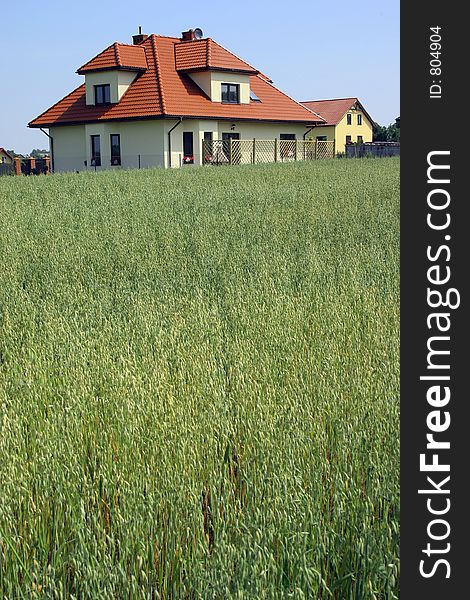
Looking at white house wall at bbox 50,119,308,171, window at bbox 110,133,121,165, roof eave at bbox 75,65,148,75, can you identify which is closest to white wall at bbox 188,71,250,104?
white house wall at bbox 50,119,308,171

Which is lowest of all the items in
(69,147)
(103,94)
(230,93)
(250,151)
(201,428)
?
(201,428)

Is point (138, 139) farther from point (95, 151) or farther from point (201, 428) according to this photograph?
point (201, 428)

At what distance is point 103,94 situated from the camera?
3594 centimetres

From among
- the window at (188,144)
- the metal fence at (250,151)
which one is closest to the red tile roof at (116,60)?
→ the window at (188,144)

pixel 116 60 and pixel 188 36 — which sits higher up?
pixel 188 36

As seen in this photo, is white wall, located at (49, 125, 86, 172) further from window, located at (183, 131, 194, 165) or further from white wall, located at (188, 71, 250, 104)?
white wall, located at (188, 71, 250, 104)

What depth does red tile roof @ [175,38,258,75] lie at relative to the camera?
35.8 metres

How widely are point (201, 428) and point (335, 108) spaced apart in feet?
194

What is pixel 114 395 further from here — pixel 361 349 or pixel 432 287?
pixel 432 287

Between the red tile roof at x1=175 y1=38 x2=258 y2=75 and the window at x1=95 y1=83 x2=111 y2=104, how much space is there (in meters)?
3.25

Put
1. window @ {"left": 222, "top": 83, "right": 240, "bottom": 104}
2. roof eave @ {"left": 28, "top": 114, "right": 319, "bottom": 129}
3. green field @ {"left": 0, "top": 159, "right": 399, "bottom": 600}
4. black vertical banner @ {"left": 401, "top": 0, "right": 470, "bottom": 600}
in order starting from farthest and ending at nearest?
window @ {"left": 222, "top": 83, "right": 240, "bottom": 104}, roof eave @ {"left": 28, "top": 114, "right": 319, "bottom": 129}, green field @ {"left": 0, "top": 159, "right": 399, "bottom": 600}, black vertical banner @ {"left": 401, "top": 0, "right": 470, "bottom": 600}

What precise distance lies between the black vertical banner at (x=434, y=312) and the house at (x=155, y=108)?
31.0 meters

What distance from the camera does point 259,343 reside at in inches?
201

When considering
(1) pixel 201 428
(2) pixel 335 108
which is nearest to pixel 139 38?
(2) pixel 335 108
